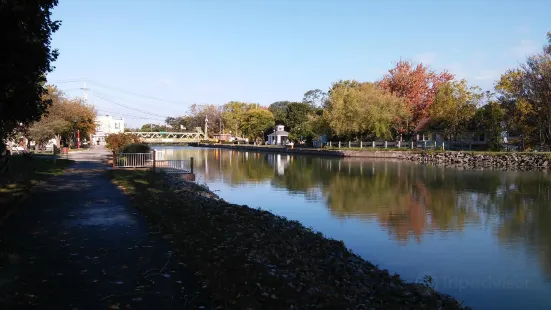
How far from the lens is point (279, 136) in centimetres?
9819

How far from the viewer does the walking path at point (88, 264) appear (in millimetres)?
5750

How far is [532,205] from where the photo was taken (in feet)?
64.4

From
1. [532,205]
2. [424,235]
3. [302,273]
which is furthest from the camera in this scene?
[532,205]

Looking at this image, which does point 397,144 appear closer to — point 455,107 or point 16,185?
point 455,107

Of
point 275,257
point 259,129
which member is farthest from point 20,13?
point 259,129

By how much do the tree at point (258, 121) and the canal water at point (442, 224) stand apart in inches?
2910

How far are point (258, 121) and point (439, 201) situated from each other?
84219mm

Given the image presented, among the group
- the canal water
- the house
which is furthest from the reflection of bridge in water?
the canal water

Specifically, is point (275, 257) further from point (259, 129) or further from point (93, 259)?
point (259, 129)

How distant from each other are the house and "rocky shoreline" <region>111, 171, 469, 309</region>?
8569cm

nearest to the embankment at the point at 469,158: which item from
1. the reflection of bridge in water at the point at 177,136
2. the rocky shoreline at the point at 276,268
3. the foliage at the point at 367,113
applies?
the foliage at the point at 367,113

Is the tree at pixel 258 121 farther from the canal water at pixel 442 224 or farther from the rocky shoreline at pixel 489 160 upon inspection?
the canal water at pixel 442 224

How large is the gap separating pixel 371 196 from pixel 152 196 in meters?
11.4

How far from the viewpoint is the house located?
97812 millimetres
